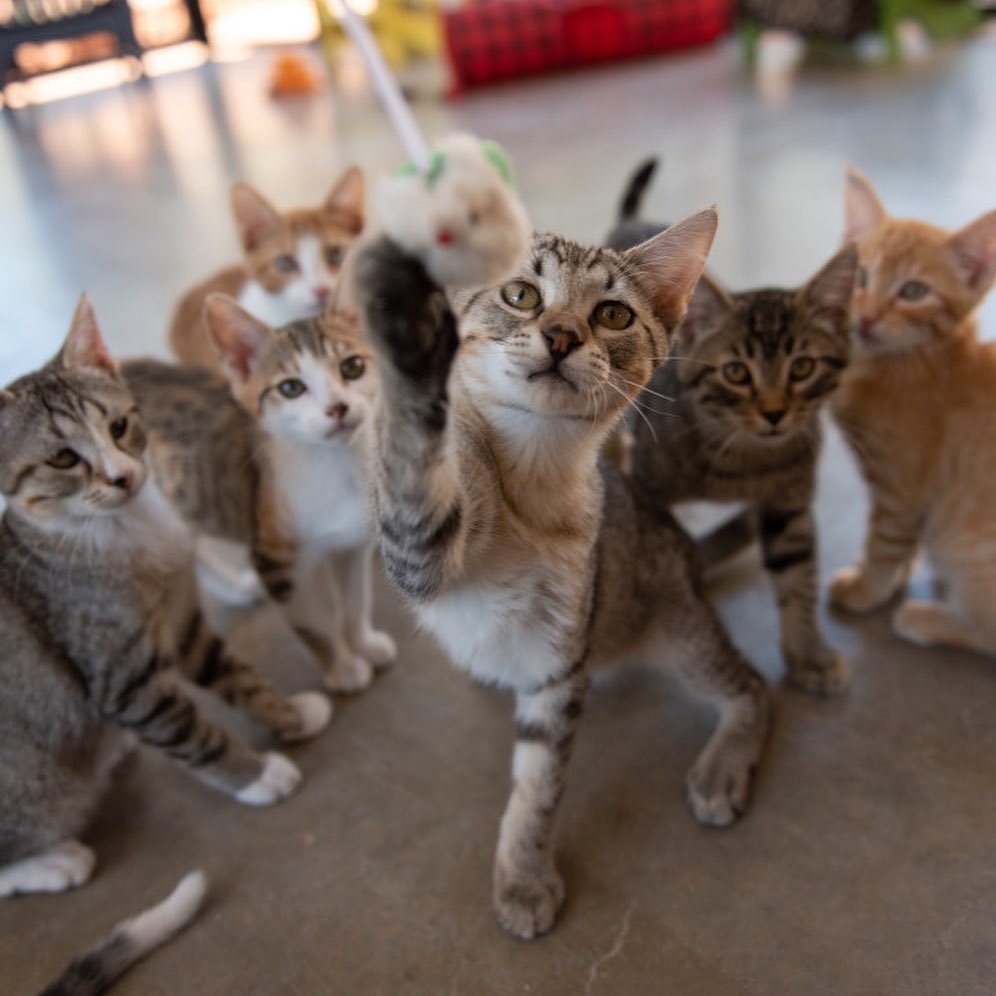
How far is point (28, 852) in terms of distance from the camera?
155 cm

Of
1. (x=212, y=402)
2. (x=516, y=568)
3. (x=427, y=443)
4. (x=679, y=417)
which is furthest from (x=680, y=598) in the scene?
(x=212, y=402)

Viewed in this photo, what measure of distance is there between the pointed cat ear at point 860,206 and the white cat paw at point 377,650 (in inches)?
51.6

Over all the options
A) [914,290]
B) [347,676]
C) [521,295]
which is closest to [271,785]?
[347,676]

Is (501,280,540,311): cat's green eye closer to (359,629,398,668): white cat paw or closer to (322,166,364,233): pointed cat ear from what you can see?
(359,629,398,668): white cat paw

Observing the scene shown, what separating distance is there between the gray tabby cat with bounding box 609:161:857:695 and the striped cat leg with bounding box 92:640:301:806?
3.10 feet

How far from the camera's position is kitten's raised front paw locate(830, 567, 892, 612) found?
1.95 metres

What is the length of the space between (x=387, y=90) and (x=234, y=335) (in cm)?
99

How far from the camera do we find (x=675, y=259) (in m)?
1.26

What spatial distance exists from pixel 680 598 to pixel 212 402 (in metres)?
1.07

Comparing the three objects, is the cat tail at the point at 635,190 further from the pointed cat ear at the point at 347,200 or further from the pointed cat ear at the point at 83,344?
the pointed cat ear at the point at 83,344

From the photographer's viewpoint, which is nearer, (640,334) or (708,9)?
(640,334)

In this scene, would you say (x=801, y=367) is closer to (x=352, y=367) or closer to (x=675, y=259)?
(x=675, y=259)

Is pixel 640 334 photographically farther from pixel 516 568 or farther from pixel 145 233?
pixel 145 233

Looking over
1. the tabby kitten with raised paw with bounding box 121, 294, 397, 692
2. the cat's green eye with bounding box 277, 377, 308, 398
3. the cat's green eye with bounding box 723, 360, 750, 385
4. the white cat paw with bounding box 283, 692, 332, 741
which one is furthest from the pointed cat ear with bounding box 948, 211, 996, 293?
the white cat paw with bounding box 283, 692, 332, 741
